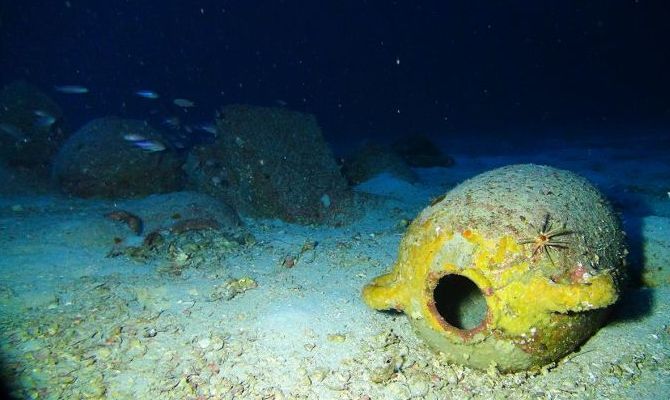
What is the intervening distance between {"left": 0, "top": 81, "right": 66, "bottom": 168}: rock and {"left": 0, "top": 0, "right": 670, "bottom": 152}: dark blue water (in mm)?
13356

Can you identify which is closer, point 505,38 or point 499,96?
point 499,96

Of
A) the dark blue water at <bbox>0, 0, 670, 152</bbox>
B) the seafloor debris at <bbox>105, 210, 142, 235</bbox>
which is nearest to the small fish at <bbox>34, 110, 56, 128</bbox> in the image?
the seafloor debris at <bbox>105, 210, 142, 235</bbox>

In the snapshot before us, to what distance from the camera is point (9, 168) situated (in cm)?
1081

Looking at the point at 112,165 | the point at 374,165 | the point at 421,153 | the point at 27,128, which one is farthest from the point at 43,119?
the point at 421,153

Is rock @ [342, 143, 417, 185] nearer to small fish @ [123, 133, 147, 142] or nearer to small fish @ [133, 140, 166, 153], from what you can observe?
small fish @ [133, 140, 166, 153]

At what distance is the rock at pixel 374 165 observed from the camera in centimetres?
1031

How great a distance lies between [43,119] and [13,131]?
829 millimetres

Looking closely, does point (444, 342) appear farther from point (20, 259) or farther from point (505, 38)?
point (505, 38)

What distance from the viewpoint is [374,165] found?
10562mm

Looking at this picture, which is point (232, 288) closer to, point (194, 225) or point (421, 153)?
point (194, 225)

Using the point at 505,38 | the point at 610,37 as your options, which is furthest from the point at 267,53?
the point at 610,37

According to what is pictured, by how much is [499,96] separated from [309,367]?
6376cm

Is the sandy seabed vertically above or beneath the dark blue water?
beneath

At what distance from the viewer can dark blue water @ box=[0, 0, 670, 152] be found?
145 ft
